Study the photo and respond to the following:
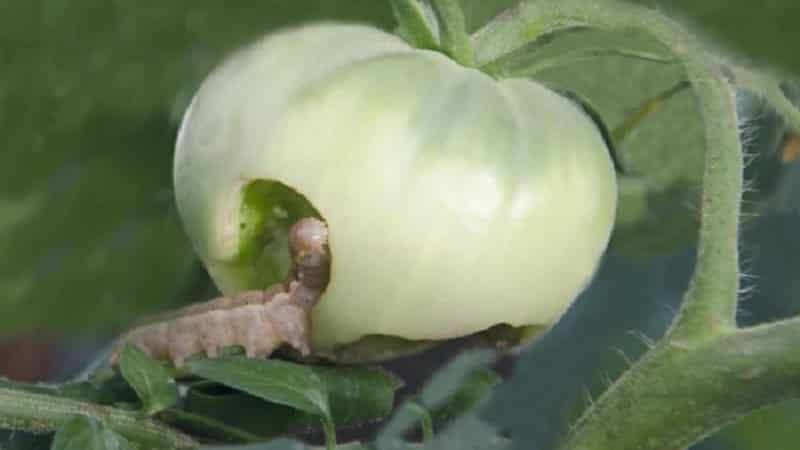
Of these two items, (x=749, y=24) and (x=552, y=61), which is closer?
(x=552, y=61)

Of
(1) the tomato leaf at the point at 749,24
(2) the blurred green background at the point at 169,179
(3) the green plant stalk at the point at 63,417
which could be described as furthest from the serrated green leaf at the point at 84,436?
(1) the tomato leaf at the point at 749,24

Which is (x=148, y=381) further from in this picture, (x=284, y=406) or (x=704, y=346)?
(x=704, y=346)

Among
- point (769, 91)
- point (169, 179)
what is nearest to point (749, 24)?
point (769, 91)

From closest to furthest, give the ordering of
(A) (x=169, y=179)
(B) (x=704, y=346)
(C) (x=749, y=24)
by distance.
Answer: (B) (x=704, y=346) < (C) (x=749, y=24) < (A) (x=169, y=179)

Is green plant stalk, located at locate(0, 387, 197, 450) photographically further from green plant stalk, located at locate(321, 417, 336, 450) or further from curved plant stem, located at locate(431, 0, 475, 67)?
curved plant stem, located at locate(431, 0, 475, 67)

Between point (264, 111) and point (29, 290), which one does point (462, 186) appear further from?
point (29, 290)

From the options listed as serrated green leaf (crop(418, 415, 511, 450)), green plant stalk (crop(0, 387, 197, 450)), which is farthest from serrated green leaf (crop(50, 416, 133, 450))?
serrated green leaf (crop(418, 415, 511, 450))
